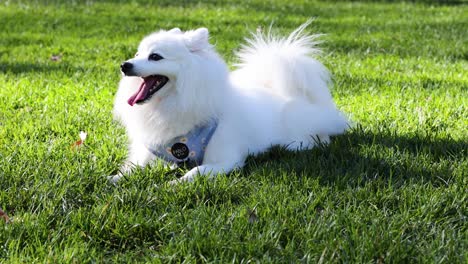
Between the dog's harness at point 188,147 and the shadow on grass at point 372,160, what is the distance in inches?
11.9

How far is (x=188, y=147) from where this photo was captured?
385cm

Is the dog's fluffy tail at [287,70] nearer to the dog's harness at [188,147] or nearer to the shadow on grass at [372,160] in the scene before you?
the shadow on grass at [372,160]

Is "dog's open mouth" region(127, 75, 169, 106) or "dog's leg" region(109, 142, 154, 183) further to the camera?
"dog's leg" region(109, 142, 154, 183)

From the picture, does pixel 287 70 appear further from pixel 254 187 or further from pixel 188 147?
pixel 254 187

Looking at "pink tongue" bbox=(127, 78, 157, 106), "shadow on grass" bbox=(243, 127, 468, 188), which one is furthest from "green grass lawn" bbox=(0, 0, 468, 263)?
"pink tongue" bbox=(127, 78, 157, 106)

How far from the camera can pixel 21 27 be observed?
9867 millimetres

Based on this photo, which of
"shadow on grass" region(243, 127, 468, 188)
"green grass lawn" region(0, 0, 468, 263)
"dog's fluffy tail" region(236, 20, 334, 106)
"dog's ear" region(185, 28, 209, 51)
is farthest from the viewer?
"dog's fluffy tail" region(236, 20, 334, 106)

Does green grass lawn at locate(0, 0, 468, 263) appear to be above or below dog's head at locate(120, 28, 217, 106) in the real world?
below

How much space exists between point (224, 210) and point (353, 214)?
595 millimetres

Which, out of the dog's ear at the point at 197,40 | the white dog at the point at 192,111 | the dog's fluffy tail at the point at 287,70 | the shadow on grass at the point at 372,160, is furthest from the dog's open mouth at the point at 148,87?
the dog's fluffy tail at the point at 287,70

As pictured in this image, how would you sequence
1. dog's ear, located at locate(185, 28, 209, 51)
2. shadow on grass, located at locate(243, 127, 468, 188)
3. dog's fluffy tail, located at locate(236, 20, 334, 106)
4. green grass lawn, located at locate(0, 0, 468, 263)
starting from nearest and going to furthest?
green grass lawn, located at locate(0, 0, 468, 263) → shadow on grass, located at locate(243, 127, 468, 188) → dog's ear, located at locate(185, 28, 209, 51) → dog's fluffy tail, located at locate(236, 20, 334, 106)

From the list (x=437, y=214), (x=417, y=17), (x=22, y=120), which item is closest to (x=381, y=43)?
(x=417, y=17)

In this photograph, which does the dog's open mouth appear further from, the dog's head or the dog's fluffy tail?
the dog's fluffy tail

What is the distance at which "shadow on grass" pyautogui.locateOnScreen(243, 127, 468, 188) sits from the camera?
3.64m
